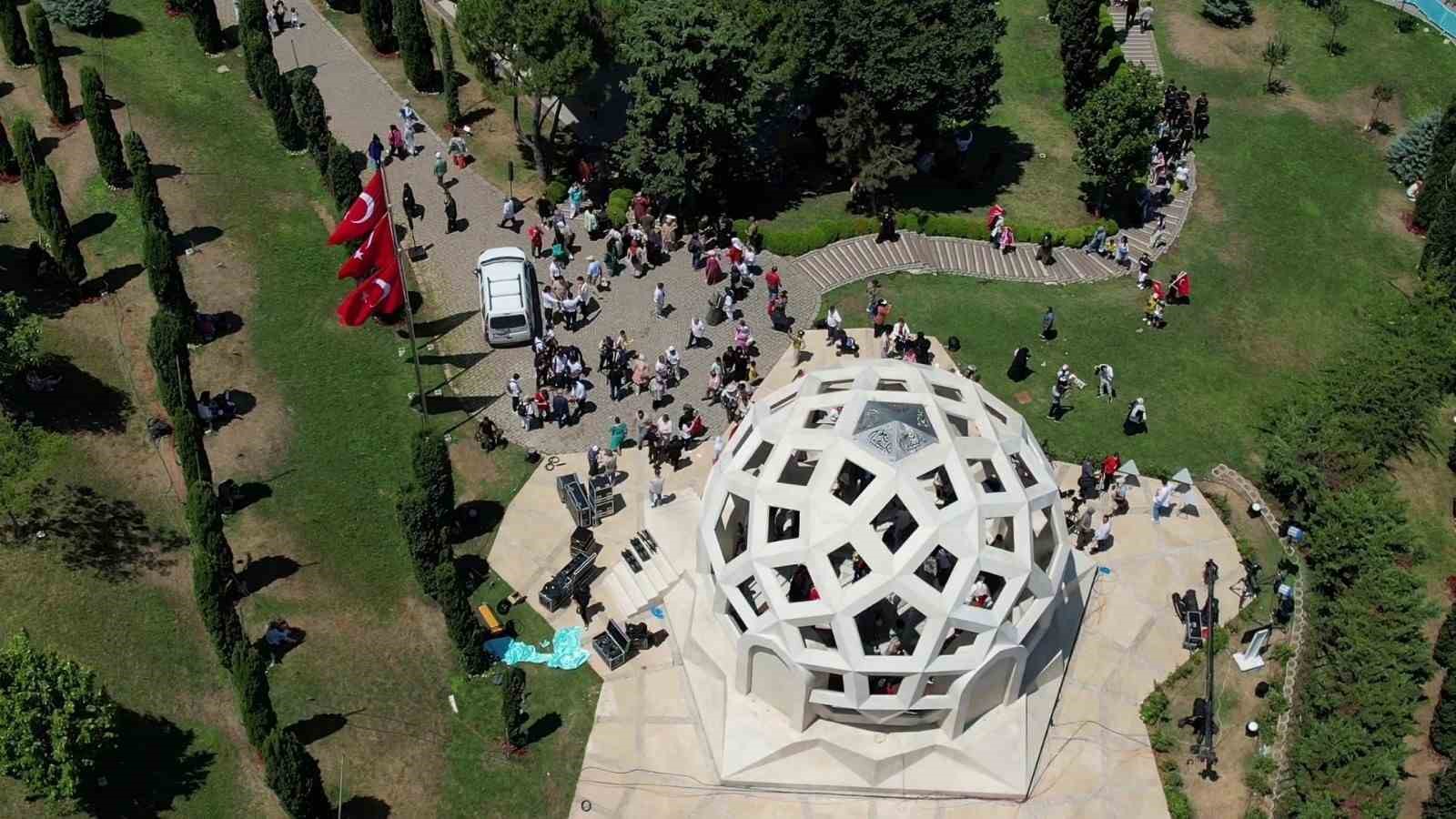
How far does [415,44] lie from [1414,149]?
159 feet

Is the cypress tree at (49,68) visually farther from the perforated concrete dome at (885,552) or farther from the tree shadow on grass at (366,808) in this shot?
the tree shadow on grass at (366,808)

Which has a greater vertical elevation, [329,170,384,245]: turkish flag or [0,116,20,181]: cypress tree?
[329,170,384,245]: turkish flag

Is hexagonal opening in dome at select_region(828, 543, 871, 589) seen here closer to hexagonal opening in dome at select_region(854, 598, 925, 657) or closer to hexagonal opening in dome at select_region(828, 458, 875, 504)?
hexagonal opening in dome at select_region(854, 598, 925, 657)

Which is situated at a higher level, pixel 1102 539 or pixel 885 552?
pixel 885 552

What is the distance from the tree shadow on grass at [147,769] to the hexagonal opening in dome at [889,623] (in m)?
19.6

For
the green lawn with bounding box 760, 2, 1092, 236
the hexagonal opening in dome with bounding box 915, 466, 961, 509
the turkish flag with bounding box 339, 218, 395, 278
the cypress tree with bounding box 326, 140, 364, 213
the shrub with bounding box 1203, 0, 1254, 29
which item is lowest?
the green lawn with bounding box 760, 2, 1092, 236

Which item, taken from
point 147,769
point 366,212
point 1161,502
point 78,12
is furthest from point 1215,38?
point 147,769

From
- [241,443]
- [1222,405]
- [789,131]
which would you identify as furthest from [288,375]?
[1222,405]

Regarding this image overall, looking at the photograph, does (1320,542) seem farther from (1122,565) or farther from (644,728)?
(644,728)

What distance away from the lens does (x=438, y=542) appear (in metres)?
44.2

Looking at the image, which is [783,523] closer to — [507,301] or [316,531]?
[316,531]

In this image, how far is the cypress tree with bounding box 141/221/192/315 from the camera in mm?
52031

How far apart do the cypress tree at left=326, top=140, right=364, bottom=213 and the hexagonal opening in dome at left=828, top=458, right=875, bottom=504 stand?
24727 mm

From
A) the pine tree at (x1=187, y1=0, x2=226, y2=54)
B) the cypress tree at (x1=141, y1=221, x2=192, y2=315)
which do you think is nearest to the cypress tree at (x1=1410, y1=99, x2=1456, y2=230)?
the cypress tree at (x1=141, y1=221, x2=192, y2=315)
